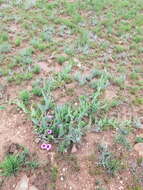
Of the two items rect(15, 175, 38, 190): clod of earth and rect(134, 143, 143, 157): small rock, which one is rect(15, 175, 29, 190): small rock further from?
rect(134, 143, 143, 157): small rock

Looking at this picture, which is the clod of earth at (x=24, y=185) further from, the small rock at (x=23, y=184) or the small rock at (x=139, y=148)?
the small rock at (x=139, y=148)

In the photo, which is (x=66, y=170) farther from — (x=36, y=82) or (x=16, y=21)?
(x=16, y=21)

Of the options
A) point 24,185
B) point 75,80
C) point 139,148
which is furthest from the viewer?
point 75,80

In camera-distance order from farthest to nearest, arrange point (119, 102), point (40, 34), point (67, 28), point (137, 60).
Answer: point (67, 28)
point (40, 34)
point (137, 60)
point (119, 102)

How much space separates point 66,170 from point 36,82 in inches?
78.2

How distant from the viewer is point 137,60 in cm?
571

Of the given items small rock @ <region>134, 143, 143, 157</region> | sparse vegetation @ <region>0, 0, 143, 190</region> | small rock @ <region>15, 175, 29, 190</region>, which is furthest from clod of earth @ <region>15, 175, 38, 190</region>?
small rock @ <region>134, 143, 143, 157</region>

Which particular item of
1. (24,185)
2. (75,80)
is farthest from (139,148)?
(75,80)

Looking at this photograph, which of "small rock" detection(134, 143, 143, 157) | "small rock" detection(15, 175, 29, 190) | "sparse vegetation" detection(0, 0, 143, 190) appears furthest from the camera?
"small rock" detection(134, 143, 143, 157)

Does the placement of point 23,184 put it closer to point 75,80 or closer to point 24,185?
point 24,185

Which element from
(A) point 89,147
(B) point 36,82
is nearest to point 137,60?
(B) point 36,82

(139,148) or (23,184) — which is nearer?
(23,184)

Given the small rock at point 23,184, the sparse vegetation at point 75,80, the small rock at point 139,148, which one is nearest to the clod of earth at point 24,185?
the small rock at point 23,184

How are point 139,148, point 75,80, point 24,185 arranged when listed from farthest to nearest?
1. point 75,80
2. point 139,148
3. point 24,185
